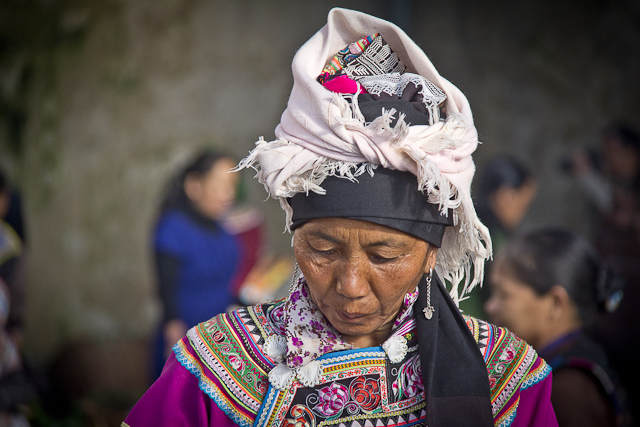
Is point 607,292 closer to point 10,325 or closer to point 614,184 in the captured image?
point 614,184

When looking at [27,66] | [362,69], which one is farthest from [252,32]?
[362,69]

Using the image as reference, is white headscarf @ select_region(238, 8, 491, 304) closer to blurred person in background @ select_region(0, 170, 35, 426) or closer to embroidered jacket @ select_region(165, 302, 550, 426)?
embroidered jacket @ select_region(165, 302, 550, 426)

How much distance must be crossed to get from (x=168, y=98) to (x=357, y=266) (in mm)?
5241

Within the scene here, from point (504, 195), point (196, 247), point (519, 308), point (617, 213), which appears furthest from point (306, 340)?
point (617, 213)

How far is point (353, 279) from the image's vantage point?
148cm

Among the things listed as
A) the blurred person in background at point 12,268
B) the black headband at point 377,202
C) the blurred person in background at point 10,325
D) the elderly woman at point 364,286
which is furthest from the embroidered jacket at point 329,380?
the blurred person in background at point 12,268

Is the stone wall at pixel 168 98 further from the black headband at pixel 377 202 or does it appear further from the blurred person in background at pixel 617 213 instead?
the black headband at pixel 377 202

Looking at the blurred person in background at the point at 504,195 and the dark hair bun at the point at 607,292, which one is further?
the blurred person in background at the point at 504,195

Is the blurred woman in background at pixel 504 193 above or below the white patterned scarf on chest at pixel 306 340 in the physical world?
below

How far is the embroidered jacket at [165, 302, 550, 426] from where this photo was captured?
5.19 feet

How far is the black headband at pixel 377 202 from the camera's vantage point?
4.78 ft

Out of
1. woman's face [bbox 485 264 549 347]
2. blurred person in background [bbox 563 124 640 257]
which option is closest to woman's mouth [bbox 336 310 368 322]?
woman's face [bbox 485 264 549 347]

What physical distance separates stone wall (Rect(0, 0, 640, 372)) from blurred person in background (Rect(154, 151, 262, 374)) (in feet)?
2.19

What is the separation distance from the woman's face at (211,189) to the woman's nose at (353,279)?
13.4ft
